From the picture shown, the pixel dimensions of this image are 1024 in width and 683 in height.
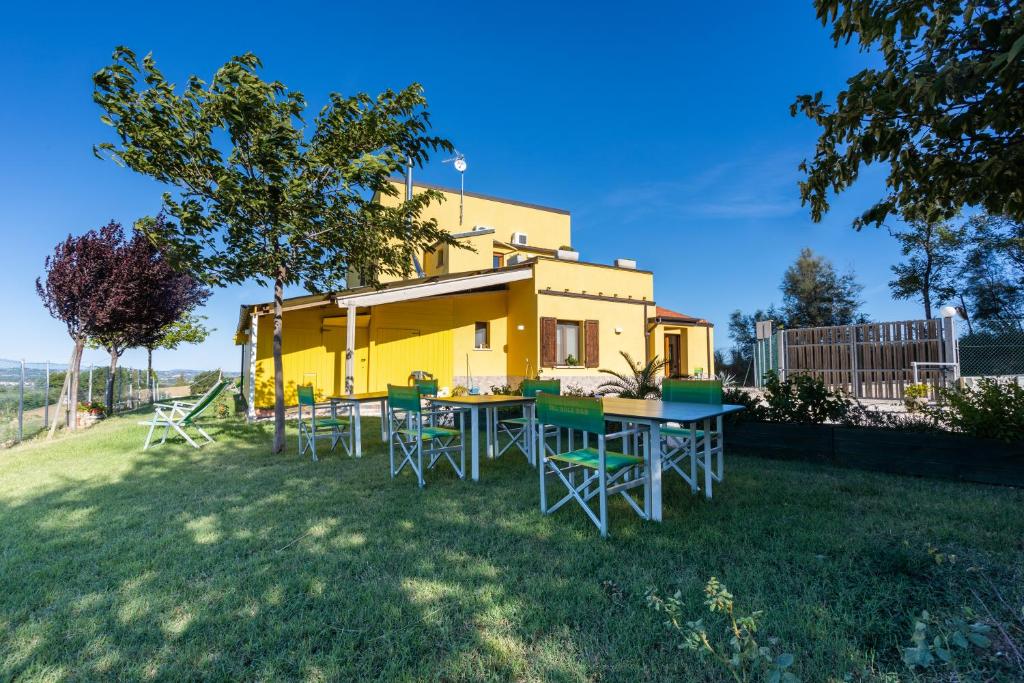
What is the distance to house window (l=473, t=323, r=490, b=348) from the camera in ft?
45.0

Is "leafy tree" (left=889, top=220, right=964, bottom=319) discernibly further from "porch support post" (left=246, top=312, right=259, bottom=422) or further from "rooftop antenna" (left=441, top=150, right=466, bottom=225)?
"porch support post" (left=246, top=312, right=259, bottom=422)

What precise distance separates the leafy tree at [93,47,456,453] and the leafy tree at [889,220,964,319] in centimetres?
2632

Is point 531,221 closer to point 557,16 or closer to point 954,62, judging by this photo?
point 557,16

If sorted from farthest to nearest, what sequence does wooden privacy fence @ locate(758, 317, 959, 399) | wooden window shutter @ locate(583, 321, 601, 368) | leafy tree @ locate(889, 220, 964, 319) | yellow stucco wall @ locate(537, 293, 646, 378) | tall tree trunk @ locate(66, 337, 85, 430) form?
leafy tree @ locate(889, 220, 964, 319)
wooden window shutter @ locate(583, 321, 601, 368)
yellow stucco wall @ locate(537, 293, 646, 378)
wooden privacy fence @ locate(758, 317, 959, 399)
tall tree trunk @ locate(66, 337, 85, 430)

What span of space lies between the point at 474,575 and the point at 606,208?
20435 mm

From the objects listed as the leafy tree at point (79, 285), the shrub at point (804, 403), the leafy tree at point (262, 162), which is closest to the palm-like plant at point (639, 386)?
the shrub at point (804, 403)

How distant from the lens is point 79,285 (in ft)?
35.0

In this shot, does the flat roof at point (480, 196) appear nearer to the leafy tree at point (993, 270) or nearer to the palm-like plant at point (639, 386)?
the palm-like plant at point (639, 386)

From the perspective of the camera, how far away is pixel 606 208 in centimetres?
2091

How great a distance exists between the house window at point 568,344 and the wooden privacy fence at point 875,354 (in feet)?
19.9

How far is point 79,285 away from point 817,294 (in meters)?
32.0

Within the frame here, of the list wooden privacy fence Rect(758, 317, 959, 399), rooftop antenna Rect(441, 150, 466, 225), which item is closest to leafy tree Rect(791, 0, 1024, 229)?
wooden privacy fence Rect(758, 317, 959, 399)

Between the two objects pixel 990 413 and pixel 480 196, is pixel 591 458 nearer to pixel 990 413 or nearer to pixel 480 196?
pixel 990 413

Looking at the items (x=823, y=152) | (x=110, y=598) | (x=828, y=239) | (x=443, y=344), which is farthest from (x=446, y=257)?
(x=828, y=239)
